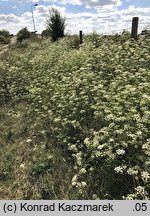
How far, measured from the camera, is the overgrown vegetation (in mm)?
5281

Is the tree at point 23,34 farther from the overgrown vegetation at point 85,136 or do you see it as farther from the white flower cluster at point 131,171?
the white flower cluster at point 131,171

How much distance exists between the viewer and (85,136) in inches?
261

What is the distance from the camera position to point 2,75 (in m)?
13.8

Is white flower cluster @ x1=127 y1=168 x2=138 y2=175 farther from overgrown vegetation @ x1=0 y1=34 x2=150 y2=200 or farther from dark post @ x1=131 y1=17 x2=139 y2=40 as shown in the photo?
dark post @ x1=131 y1=17 x2=139 y2=40

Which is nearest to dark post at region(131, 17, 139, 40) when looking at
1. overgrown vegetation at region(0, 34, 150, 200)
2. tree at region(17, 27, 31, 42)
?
overgrown vegetation at region(0, 34, 150, 200)

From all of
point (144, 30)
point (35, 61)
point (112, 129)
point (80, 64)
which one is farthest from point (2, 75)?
point (112, 129)

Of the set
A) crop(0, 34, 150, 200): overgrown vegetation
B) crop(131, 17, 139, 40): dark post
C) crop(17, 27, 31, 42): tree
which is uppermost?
crop(131, 17, 139, 40): dark post

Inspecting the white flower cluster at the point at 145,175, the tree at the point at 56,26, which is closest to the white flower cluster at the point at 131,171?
the white flower cluster at the point at 145,175

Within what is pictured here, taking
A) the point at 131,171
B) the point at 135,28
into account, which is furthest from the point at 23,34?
the point at 131,171

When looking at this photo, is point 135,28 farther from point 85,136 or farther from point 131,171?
point 131,171

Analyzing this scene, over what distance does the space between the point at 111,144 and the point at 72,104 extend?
217 cm

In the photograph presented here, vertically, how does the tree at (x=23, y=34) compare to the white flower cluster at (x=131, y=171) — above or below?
below

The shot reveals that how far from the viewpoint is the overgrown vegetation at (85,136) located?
208 inches

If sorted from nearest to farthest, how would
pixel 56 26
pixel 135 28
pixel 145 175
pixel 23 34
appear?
pixel 145 175
pixel 135 28
pixel 56 26
pixel 23 34
